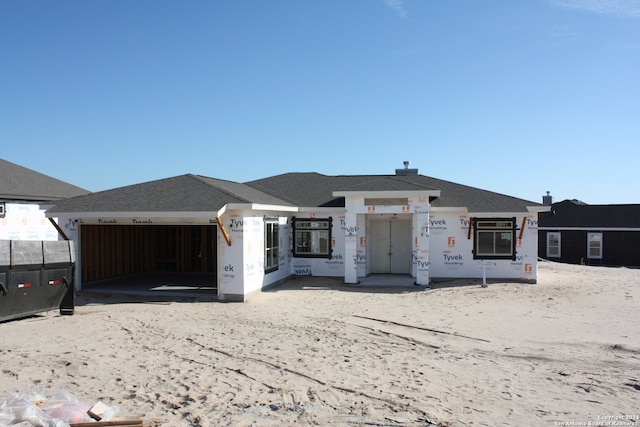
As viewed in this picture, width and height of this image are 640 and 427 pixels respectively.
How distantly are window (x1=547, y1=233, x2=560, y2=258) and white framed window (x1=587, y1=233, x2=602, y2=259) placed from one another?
1732 mm

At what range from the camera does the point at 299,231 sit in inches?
714

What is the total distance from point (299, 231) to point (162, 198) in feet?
18.4

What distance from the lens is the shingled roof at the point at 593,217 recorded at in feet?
97.3

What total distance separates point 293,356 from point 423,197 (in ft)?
29.4

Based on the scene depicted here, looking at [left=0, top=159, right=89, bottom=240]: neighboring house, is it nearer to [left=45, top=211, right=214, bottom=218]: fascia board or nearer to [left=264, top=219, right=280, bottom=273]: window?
[left=45, top=211, right=214, bottom=218]: fascia board

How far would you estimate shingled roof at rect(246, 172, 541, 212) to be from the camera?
16.6m

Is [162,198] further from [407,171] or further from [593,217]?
[593,217]

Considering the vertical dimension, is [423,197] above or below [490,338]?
above

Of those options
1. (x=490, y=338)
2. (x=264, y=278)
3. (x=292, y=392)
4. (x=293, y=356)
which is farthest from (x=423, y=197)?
(x=292, y=392)

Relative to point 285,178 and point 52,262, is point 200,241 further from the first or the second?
point 52,262

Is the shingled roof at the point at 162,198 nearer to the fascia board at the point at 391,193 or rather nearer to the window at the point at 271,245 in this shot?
the window at the point at 271,245

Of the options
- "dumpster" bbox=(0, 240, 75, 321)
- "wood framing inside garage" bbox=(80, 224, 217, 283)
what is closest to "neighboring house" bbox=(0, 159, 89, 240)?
"wood framing inside garage" bbox=(80, 224, 217, 283)

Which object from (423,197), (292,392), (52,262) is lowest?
(292,392)

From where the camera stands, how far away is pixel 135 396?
20.5 feet
